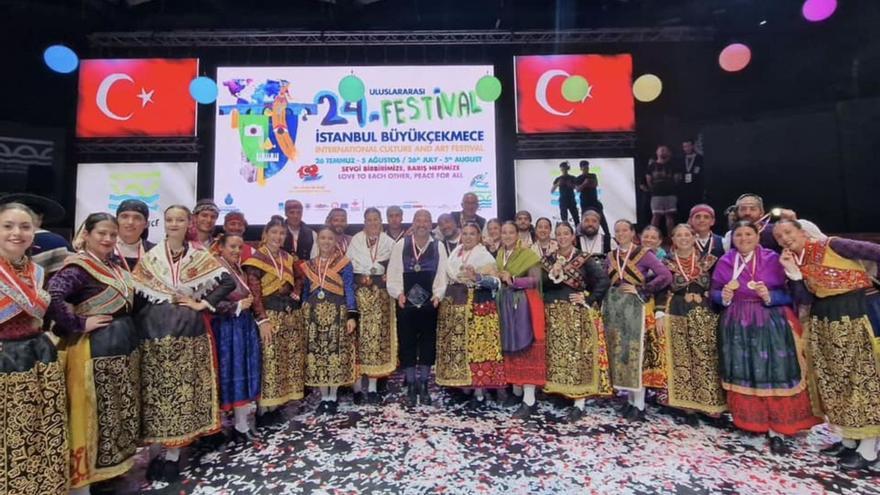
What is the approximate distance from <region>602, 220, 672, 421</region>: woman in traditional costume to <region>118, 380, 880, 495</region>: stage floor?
27 cm

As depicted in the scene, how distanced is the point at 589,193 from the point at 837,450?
153 inches

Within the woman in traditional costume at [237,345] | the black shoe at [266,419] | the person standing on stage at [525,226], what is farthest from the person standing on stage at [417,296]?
the woman in traditional costume at [237,345]

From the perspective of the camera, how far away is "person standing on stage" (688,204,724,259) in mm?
3336

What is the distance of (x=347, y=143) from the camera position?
18.6 ft

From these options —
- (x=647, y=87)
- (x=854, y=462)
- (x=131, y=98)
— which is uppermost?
(x=131, y=98)

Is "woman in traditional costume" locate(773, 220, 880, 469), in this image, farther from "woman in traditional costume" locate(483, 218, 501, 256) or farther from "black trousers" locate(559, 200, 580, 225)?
"black trousers" locate(559, 200, 580, 225)

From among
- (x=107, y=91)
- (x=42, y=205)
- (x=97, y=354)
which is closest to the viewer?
(x=97, y=354)

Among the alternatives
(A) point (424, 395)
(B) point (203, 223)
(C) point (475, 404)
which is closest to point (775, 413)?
(C) point (475, 404)

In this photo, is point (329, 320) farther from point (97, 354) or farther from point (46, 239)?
point (46, 239)

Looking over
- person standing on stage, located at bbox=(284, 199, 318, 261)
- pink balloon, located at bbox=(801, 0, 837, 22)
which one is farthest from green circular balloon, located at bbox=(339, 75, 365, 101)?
pink balloon, located at bbox=(801, 0, 837, 22)

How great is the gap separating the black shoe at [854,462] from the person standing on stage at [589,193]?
3.68m

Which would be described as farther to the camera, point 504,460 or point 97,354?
point 504,460

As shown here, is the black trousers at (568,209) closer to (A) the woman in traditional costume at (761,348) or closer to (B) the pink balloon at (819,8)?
(A) the woman in traditional costume at (761,348)

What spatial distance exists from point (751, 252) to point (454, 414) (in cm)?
233
